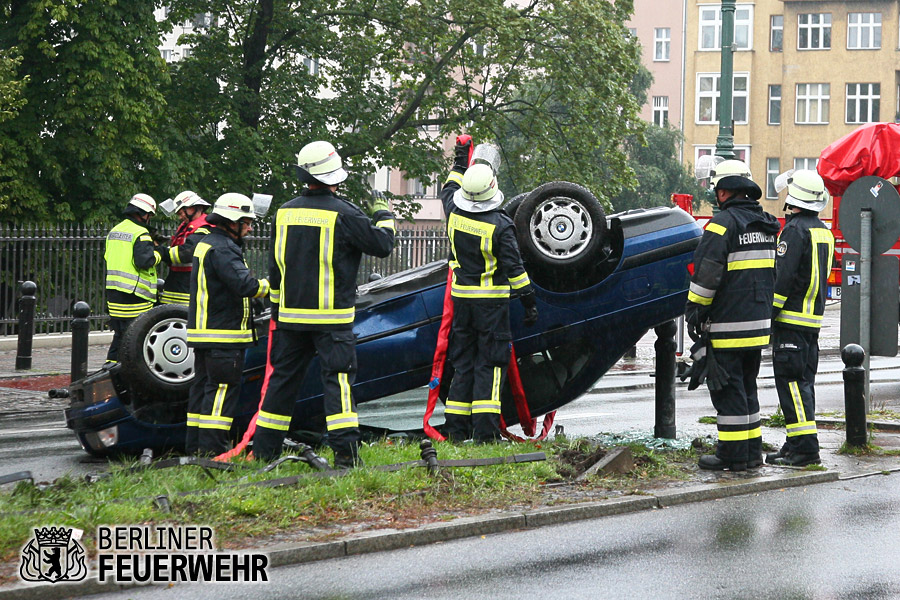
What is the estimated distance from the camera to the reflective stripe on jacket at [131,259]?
11070 millimetres

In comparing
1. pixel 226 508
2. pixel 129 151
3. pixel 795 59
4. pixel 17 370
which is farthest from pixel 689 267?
pixel 795 59

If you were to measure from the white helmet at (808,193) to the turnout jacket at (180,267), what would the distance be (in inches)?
205

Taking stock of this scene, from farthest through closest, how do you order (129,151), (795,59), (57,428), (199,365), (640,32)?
(640,32)
(795,59)
(129,151)
(57,428)
(199,365)

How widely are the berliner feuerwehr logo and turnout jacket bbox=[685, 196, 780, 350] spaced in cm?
432

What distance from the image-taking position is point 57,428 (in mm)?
10320

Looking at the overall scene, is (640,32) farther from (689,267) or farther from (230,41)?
(689,267)

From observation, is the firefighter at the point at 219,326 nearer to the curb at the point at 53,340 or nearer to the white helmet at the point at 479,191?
the white helmet at the point at 479,191

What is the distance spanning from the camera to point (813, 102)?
55812mm

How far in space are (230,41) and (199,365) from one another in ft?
66.5

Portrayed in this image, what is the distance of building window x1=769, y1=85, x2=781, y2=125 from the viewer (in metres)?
56.5

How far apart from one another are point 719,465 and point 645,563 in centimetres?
241

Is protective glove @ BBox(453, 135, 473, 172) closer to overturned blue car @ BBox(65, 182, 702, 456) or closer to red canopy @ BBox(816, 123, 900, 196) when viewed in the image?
overturned blue car @ BBox(65, 182, 702, 456)

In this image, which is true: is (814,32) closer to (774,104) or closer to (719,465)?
(774,104)

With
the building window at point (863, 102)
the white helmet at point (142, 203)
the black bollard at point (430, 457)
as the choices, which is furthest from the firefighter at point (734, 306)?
the building window at point (863, 102)
